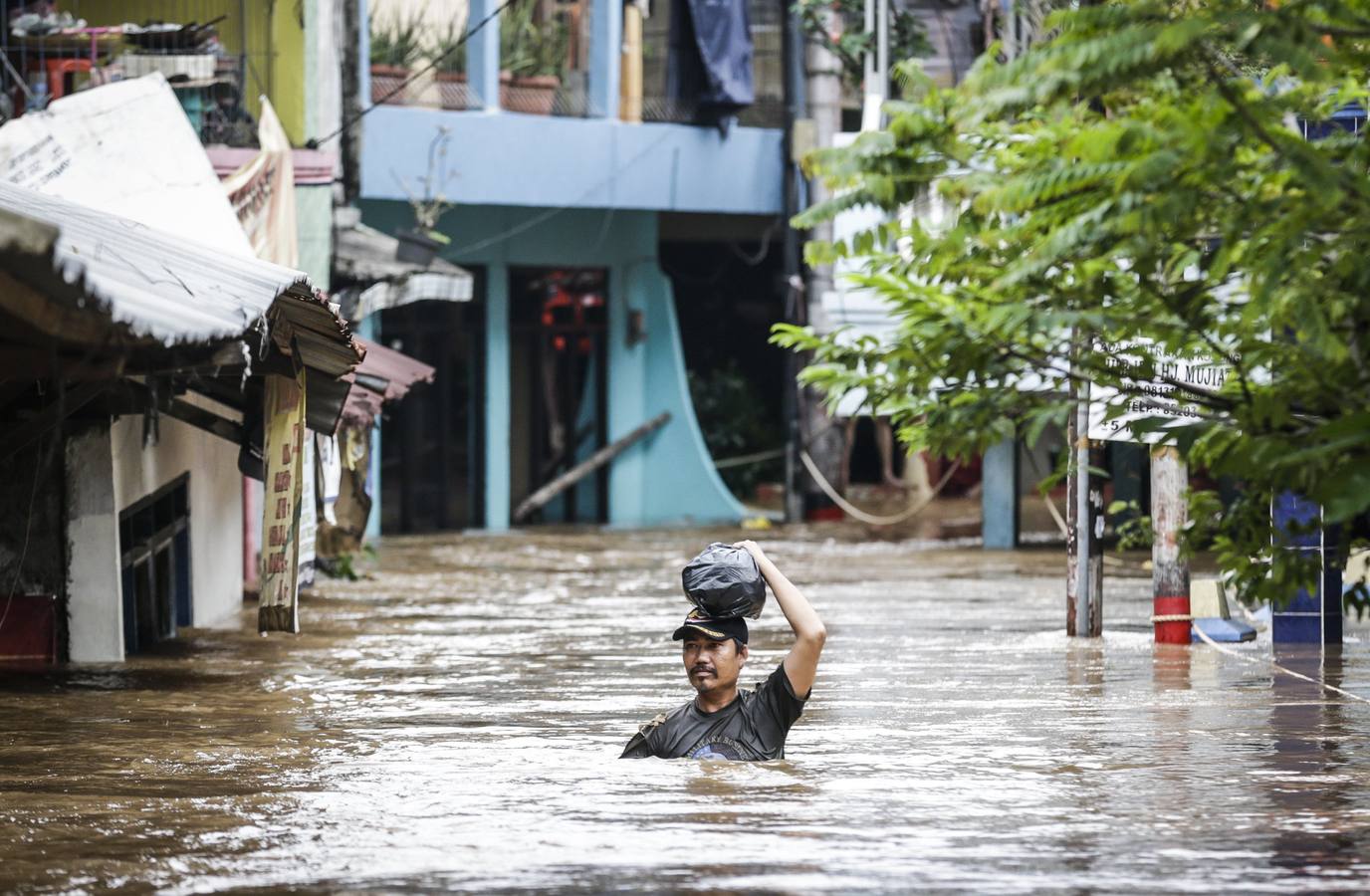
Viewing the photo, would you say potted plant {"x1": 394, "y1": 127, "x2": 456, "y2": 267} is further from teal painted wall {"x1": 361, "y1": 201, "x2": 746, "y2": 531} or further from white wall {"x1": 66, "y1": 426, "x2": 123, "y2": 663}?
white wall {"x1": 66, "y1": 426, "x2": 123, "y2": 663}

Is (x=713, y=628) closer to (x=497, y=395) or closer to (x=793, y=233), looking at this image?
(x=497, y=395)

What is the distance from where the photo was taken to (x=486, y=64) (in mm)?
29250

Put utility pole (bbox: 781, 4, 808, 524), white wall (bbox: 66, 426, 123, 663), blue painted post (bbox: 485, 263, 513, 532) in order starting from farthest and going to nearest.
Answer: utility pole (bbox: 781, 4, 808, 524), blue painted post (bbox: 485, 263, 513, 532), white wall (bbox: 66, 426, 123, 663)

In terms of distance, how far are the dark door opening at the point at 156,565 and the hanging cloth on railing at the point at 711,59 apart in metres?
14.0

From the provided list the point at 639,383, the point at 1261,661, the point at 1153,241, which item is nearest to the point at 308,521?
the point at 1261,661

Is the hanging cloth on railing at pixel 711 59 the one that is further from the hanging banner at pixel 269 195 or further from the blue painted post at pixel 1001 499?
the hanging banner at pixel 269 195

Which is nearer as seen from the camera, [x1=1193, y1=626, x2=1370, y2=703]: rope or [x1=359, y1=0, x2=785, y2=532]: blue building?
[x1=1193, y1=626, x2=1370, y2=703]: rope

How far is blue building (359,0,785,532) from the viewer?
96.5ft

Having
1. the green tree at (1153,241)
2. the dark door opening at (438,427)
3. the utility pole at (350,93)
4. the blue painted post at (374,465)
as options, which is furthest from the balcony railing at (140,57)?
the green tree at (1153,241)

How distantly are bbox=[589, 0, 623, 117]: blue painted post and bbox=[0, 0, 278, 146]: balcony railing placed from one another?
780 cm

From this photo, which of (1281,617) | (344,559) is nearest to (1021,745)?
(1281,617)

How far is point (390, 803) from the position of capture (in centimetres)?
966

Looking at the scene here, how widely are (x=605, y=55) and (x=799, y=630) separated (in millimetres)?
22056

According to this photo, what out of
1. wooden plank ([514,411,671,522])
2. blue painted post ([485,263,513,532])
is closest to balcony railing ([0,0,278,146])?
blue painted post ([485,263,513,532])
